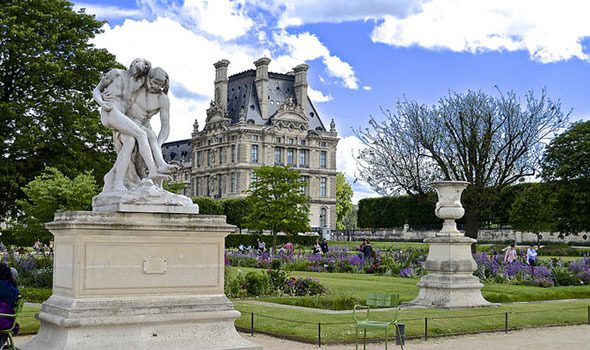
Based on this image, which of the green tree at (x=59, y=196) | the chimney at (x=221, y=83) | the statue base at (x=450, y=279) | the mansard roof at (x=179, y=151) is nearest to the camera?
the statue base at (x=450, y=279)

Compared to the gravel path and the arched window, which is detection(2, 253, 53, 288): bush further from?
the arched window

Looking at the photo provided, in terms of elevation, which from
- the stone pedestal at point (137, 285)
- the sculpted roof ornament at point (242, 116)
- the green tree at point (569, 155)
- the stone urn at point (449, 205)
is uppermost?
the sculpted roof ornament at point (242, 116)

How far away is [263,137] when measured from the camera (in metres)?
96.6

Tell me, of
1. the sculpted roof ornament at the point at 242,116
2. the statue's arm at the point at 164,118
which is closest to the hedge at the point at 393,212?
the sculpted roof ornament at the point at 242,116

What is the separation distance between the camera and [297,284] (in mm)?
17969

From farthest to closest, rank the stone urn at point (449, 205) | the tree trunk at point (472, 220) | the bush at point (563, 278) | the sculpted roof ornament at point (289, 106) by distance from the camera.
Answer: the sculpted roof ornament at point (289, 106), the tree trunk at point (472, 220), the bush at point (563, 278), the stone urn at point (449, 205)

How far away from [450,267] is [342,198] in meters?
98.3

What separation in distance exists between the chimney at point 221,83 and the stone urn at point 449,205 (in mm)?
84776

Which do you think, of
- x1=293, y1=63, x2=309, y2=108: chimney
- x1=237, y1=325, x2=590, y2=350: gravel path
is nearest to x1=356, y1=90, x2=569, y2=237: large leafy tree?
x1=237, y1=325, x2=590, y2=350: gravel path

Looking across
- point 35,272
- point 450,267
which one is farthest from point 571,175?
point 35,272

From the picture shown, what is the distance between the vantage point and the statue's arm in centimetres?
937

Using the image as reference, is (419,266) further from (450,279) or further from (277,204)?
(277,204)

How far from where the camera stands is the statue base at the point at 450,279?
14.8m

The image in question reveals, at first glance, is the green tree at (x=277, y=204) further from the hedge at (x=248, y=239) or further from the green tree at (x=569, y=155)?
the green tree at (x=569, y=155)
